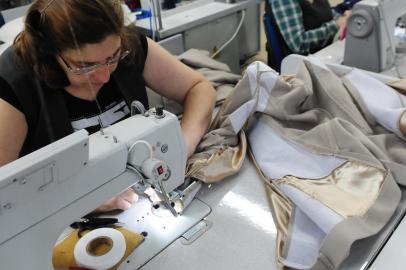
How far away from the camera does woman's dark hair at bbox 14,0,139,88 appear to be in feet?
2.82

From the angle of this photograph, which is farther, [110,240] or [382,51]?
[382,51]

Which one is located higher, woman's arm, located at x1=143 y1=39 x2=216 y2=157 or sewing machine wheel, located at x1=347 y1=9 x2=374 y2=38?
sewing machine wheel, located at x1=347 y1=9 x2=374 y2=38

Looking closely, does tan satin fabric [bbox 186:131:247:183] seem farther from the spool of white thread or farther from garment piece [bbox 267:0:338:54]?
garment piece [bbox 267:0:338:54]

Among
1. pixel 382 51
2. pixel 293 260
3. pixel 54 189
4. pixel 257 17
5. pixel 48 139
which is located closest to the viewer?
pixel 54 189

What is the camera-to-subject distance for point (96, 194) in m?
0.71

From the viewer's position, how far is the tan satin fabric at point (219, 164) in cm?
101

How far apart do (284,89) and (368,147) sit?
0.27m

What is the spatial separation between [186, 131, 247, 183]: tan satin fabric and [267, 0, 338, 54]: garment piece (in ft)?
3.95

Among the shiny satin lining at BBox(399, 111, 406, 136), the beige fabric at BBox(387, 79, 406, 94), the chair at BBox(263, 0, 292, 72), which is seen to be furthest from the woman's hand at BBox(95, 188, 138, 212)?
the chair at BBox(263, 0, 292, 72)

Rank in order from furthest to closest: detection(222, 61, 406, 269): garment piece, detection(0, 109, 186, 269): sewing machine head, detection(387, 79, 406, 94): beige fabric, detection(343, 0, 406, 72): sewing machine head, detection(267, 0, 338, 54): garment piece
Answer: detection(267, 0, 338, 54): garment piece, detection(343, 0, 406, 72): sewing machine head, detection(387, 79, 406, 94): beige fabric, detection(222, 61, 406, 269): garment piece, detection(0, 109, 186, 269): sewing machine head

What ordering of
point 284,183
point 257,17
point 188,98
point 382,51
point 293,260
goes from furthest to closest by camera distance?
1. point 257,17
2. point 382,51
3. point 188,98
4. point 284,183
5. point 293,260

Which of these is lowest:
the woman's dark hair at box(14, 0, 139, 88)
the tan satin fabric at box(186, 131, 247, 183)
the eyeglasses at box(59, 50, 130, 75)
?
the tan satin fabric at box(186, 131, 247, 183)

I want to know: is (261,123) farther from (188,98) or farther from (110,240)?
(110,240)

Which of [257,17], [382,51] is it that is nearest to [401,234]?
[382,51]
